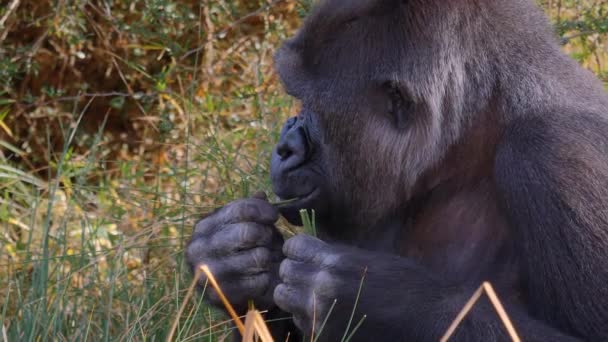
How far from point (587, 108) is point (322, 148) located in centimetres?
72

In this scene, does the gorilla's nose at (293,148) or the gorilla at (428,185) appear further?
the gorilla's nose at (293,148)

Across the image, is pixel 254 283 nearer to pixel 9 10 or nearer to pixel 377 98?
pixel 377 98

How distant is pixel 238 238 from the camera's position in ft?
9.08

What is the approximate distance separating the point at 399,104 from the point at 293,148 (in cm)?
33

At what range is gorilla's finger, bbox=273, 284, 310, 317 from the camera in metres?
2.56

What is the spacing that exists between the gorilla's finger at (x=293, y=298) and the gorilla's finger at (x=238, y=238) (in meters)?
0.20

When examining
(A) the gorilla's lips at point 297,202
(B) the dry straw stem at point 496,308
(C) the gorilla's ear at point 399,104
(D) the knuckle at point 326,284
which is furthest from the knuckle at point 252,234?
(B) the dry straw stem at point 496,308

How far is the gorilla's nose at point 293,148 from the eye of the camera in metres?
2.84

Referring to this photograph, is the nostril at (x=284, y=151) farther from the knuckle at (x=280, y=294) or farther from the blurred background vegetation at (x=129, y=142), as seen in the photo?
the blurred background vegetation at (x=129, y=142)

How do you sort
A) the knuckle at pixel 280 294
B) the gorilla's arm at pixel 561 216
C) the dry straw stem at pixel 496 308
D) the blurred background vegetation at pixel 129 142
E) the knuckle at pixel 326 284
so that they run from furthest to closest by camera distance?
the blurred background vegetation at pixel 129 142 < the knuckle at pixel 280 294 < the knuckle at pixel 326 284 < the gorilla's arm at pixel 561 216 < the dry straw stem at pixel 496 308

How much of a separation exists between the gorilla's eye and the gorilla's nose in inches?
10.4

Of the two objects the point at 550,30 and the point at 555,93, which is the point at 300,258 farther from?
the point at 550,30

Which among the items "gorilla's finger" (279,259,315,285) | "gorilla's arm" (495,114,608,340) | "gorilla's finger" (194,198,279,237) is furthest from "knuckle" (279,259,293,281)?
"gorilla's arm" (495,114,608,340)

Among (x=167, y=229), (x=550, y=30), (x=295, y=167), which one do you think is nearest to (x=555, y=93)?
(x=550, y=30)
